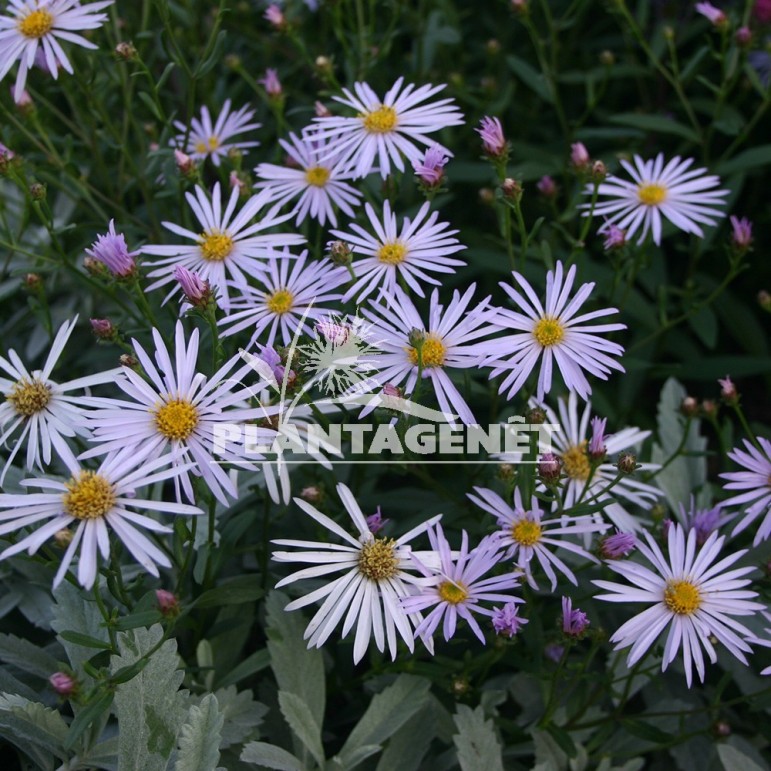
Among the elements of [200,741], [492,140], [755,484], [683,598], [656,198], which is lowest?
[200,741]

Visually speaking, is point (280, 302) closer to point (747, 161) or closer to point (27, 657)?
point (27, 657)

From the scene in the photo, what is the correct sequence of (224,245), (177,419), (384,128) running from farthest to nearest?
(384,128), (224,245), (177,419)

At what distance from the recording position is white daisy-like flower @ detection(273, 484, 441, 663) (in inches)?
56.2

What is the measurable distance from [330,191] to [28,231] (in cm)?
112

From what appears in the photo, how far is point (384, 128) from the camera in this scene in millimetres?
1854

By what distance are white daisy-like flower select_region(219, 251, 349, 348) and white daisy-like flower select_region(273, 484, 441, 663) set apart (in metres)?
0.32

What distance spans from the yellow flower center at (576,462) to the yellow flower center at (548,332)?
15.0 inches

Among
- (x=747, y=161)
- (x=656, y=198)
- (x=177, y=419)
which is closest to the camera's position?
(x=177, y=419)

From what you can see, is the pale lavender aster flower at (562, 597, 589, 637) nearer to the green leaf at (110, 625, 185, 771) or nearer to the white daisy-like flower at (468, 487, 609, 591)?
the white daisy-like flower at (468, 487, 609, 591)

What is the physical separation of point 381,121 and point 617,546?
0.94 meters

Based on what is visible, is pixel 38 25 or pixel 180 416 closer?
pixel 180 416

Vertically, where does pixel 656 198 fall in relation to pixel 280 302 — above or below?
above

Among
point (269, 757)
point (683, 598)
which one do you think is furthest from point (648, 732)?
point (269, 757)

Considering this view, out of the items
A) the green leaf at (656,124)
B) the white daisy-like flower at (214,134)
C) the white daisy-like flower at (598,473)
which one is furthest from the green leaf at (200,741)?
the green leaf at (656,124)
